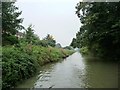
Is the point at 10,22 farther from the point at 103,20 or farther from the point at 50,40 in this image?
the point at 50,40

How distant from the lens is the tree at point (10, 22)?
24.3m

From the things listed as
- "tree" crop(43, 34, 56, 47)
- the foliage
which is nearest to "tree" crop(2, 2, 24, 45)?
the foliage

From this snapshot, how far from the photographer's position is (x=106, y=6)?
19875mm

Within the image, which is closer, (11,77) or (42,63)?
(11,77)

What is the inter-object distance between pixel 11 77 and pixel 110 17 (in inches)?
503

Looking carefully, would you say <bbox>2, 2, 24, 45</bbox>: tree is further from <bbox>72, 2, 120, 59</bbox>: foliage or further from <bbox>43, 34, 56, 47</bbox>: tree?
<bbox>43, 34, 56, 47</bbox>: tree

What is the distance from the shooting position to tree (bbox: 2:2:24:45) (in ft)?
79.7

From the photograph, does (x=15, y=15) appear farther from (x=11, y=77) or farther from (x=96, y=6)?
(x=11, y=77)

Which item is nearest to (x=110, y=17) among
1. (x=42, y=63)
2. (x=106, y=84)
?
(x=42, y=63)

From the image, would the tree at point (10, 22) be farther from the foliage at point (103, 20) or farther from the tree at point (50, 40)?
the tree at point (50, 40)

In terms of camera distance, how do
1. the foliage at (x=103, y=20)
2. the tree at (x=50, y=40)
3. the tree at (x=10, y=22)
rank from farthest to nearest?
the tree at (x=50, y=40)
the tree at (x=10, y=22)
the foliage at (x=103, y=20)

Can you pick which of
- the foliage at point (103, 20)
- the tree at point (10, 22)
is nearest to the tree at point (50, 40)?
the tree at point (10, 22)

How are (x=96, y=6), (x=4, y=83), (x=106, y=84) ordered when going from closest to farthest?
(x=4, y=83)
(x=106, y=84)
(x=96, y=6)

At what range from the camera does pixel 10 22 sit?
25.3 meters
